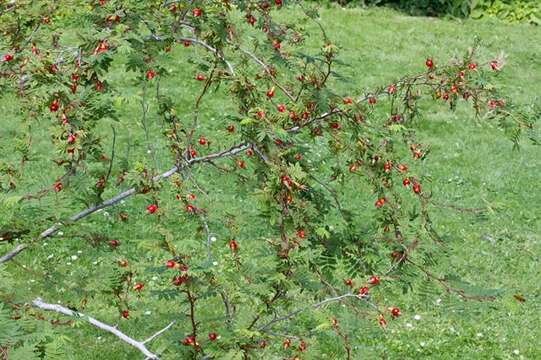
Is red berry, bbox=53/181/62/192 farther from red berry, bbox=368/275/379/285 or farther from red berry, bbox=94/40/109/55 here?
red berry, bbox=368/275/379/285

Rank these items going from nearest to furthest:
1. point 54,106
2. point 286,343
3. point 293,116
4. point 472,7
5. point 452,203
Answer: point 286,343, point 54,106, point 293,116, point 452,203, point 472,7

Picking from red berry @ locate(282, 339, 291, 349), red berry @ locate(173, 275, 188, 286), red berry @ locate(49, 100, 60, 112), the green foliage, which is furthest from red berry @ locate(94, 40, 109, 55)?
the green foliage

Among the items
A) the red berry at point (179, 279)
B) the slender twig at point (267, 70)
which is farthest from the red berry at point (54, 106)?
the red berry at point (179, 279)

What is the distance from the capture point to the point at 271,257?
2.74 m

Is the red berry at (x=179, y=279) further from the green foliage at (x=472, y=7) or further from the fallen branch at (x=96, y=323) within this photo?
the green foliage at (x=472, y=7)

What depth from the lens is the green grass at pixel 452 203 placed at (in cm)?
578

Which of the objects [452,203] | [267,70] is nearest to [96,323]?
[267,70]

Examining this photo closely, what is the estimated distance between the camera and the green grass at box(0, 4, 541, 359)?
578 cm

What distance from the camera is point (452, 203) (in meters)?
7.11

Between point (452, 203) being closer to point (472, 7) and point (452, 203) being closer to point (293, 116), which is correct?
point (293, 116)

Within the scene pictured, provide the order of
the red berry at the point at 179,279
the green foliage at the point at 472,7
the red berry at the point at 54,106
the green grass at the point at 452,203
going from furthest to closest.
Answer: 1. the green foliage at the point at 472,7
2. the green grass at the point at 452,203
3. the red berry at the point at 54,106
4. the red berry at the point at 179,279

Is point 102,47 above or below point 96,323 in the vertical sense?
above

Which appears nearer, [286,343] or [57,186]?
[286,343]

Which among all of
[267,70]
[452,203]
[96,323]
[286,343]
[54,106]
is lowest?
[452,203]
